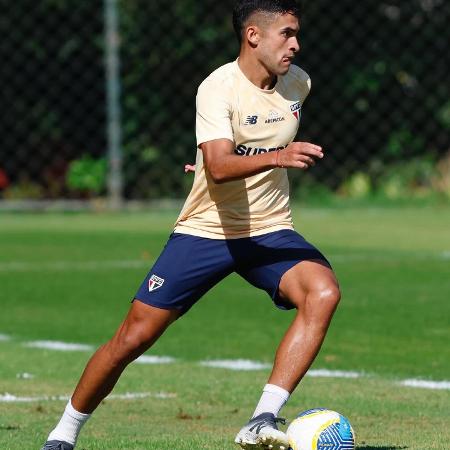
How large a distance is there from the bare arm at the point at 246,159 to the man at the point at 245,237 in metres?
0.01

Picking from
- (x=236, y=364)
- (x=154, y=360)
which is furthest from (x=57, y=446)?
(x=154, y=360)

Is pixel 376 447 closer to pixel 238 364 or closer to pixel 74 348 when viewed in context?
pixel 238 364

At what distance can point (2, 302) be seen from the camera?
13.7 meters

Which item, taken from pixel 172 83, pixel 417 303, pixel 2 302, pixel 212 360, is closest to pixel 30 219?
pixel 172 83

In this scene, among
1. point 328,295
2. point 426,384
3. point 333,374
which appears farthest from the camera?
point 333,374

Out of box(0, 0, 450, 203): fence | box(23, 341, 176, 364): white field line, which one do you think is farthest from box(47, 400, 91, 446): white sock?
box(0, 0, 450, 203): fence

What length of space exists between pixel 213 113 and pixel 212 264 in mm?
711

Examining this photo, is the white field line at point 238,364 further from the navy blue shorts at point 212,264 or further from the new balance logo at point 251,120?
the new balance logo at point 251,120

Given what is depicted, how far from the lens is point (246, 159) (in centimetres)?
676

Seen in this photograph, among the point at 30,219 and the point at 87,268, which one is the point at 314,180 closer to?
the point at 30,219

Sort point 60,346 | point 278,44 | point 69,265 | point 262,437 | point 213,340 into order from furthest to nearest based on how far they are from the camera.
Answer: point 69,265
point 213,340
point 60,346
point 278,44
point 262,437

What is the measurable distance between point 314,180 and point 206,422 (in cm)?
1758

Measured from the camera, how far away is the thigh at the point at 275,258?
7.26m

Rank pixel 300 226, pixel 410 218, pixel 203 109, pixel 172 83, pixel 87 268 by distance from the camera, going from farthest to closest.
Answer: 1. pixel 172 83
2. pixel 410 218
3. pixel 300 226
4. pixel 87 268
5. pixel 203 109
